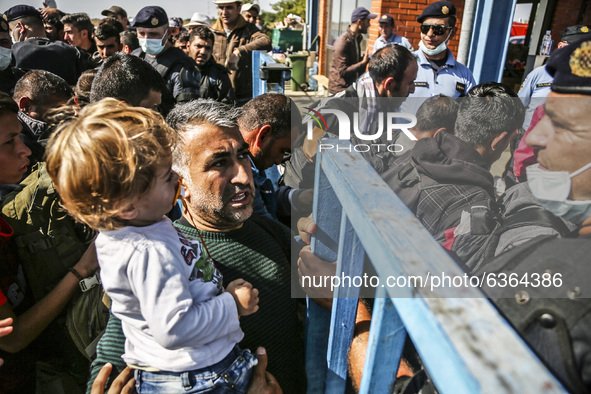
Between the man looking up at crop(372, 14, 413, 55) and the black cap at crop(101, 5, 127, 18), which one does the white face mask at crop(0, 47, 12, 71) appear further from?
the man looking up at crop(372, 14, 413, 55)

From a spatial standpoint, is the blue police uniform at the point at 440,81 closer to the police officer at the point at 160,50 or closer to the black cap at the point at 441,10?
the black cap at the point at 441,10

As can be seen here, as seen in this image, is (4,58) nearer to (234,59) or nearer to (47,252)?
(234,59)

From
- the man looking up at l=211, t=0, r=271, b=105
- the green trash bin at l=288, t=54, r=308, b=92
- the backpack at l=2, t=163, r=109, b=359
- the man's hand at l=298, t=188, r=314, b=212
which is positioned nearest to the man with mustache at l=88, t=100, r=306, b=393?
the backpack at l=2, t=163, r=109, b=359

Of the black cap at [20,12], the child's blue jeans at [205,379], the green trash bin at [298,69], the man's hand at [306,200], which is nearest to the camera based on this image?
the child's blue jeans at [205,379]

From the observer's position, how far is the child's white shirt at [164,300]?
3.37 feet

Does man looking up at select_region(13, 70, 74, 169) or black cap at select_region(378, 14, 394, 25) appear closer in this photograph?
man looking up at select_region(13, 70, 74, 169)

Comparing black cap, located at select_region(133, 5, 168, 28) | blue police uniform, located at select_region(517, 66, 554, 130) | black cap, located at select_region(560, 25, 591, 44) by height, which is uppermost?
black cap, located at select_region(133, 5, 168, 28)

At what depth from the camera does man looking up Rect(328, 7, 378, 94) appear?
6.23 metres

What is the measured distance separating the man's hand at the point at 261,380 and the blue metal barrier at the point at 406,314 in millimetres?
190

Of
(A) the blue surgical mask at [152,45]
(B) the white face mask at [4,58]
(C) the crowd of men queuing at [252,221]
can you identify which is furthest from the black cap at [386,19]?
(B) the white face mask at [4,58]

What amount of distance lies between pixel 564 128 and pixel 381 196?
0.82 metres

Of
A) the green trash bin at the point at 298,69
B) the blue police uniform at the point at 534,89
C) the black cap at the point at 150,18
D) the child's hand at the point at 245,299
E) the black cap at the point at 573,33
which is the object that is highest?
the black cap at the point at 150,18

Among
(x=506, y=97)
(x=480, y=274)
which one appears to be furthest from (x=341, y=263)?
(x=506, y=97)

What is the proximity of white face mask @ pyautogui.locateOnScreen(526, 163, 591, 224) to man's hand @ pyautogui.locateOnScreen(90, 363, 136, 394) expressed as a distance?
154cm
